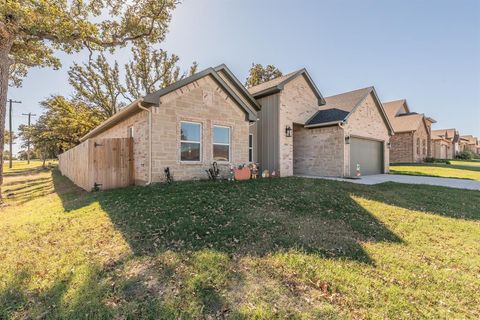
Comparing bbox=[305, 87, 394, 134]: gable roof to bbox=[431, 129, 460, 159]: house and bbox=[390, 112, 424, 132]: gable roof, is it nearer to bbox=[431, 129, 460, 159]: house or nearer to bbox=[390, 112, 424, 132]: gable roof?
bbox=[390, 112, 424, 132]: gable roof

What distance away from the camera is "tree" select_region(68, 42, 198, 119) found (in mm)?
24344

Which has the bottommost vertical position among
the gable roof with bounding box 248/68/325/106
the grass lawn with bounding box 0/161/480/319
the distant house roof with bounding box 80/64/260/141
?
the grass lawn with bounding box 0/161/480/319

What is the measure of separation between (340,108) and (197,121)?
32.0 feet

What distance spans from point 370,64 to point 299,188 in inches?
465

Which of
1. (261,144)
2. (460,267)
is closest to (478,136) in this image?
(261,144)

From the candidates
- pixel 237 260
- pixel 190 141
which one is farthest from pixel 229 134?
pixel 237 260

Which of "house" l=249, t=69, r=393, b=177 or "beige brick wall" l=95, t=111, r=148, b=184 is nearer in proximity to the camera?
"beige brick wall" l=95, t=111, r=148, b=184

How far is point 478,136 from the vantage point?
6781 centimetres

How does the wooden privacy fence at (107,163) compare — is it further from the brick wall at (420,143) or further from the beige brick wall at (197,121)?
the brick wall at (420,143)

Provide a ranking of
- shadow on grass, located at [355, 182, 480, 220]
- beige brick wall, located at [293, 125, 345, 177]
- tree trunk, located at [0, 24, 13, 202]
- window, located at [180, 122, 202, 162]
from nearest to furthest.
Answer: shadow on grass, located at [355, 182, 480, 220]
tree trunk, located at [0, 24, 13, 202]
window, located at [180, 122, 202, 162]
beige brick wall, located at [293, 125, 345, 177]

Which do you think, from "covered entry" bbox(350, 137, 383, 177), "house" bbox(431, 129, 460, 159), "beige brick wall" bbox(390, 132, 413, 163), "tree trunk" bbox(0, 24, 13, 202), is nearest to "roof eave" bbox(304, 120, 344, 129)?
"covered entry" bbox(350, 137, 383, 177)

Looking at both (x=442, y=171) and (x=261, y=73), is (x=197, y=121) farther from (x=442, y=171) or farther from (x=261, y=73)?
(x=261, y=73)

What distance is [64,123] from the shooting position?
1006 inches

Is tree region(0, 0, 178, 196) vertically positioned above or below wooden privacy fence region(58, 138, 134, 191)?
above
